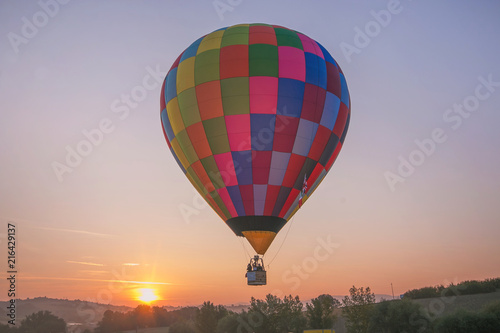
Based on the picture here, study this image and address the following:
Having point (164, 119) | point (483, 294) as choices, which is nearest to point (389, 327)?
point (483, 294)

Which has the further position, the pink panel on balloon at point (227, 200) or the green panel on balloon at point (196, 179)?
the green panel on balloon at point (196, 179)

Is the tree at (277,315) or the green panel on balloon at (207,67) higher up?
the green panel on balloon at (207,67)

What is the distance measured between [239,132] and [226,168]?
6.07 feet

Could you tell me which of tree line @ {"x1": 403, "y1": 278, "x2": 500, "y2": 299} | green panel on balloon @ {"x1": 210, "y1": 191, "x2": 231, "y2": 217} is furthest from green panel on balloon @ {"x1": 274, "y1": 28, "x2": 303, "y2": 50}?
tree line @ {"x1": 403, "y1": 278, "x2": 500, "y2": 299}

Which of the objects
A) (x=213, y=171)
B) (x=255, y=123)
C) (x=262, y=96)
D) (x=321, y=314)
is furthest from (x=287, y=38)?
(x=321, y=314)

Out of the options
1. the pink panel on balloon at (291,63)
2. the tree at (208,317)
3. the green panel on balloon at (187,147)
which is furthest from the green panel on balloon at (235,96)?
the tree at (208,317)

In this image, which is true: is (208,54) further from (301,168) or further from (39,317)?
(39,317)

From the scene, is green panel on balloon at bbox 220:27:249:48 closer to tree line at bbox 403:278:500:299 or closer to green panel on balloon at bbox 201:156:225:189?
green panel on balloon at bbox 201:156:225:189

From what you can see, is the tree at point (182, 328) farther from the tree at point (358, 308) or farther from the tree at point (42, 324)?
the tree at point (358, 308)

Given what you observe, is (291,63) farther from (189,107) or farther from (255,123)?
(189,107)

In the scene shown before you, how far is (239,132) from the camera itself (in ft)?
69.7

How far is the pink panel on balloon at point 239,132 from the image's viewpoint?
2120 cm

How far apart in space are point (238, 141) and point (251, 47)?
481 cm

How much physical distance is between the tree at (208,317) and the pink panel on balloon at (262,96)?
46243mm
